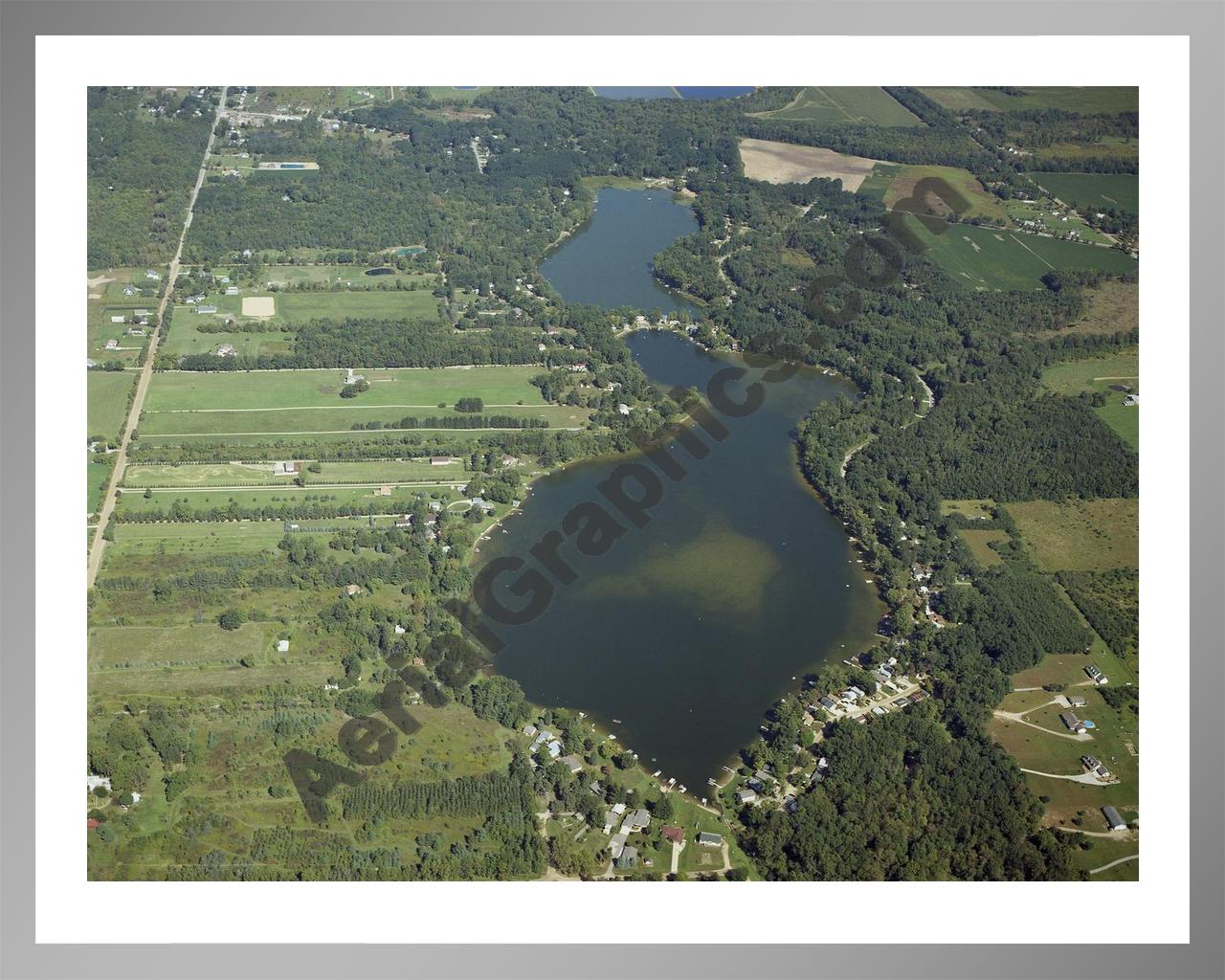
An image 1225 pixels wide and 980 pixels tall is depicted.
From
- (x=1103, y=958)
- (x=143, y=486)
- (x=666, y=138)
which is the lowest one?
(x=1103, y=958)

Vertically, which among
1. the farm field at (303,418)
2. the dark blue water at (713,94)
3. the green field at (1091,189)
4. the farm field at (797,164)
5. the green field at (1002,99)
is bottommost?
the farm field at (303,418)

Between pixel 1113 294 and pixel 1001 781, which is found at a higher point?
pixel 1113 294

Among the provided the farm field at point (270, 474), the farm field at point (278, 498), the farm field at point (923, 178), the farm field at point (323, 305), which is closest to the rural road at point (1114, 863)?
the farm field at point (278, 498)

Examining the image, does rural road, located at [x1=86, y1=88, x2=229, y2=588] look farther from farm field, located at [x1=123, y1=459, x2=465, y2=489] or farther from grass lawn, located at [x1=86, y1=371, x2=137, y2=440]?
farm field, located at [x1=123, y1=459, x2=465, y2=489]

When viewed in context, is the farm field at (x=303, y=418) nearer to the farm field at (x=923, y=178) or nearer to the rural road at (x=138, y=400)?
the rural road at (x=138, y=400)

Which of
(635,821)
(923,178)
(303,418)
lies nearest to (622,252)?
(923,178)

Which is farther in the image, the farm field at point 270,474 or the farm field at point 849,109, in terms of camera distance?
the farm field at point 849,109

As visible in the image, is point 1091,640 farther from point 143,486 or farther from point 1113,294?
point 143,486

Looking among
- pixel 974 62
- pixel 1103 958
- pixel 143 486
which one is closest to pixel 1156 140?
pixel 974 62
